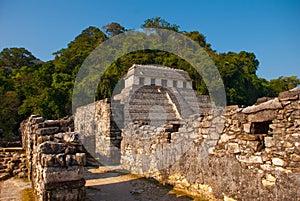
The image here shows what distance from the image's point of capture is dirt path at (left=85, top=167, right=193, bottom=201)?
538 centimetres

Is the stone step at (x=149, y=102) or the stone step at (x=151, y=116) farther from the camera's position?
the stone step at (x=149, y=102)

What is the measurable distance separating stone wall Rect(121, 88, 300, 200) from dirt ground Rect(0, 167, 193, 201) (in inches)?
16.0

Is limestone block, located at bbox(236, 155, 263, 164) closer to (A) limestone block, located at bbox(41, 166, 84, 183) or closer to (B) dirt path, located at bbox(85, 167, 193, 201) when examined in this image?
(B) dirt path, located at bbox(85, 167, 193, 201)

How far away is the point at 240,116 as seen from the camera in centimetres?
437

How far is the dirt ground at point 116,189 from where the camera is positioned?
5.34m

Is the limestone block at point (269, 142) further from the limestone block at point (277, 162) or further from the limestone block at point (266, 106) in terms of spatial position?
the limestone block at point (266, 106)

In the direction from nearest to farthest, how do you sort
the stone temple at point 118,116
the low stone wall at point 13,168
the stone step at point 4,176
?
the stone step at point 4,176 < the low stone wall at point 13,168 < the stone temple at point 118,116

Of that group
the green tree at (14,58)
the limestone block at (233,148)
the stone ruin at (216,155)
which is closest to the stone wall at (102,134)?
the stone ruin at (216,155)

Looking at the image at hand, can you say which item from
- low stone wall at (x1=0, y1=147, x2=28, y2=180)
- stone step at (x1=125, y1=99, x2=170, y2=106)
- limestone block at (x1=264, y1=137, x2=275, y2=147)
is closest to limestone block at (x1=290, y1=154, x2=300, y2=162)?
limestone block at (x1=264, y1=137, x2=275, y2=147)

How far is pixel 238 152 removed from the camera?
433cm

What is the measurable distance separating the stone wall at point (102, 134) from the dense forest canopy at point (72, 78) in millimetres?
10552

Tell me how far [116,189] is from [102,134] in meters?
Result: 5.25

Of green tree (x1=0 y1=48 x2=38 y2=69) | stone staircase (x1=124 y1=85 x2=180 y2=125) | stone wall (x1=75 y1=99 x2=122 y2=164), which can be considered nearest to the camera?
stone wall (x1=75 y1=99 x2=122 y2=164)

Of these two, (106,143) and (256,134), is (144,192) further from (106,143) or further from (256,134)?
(106,143)
